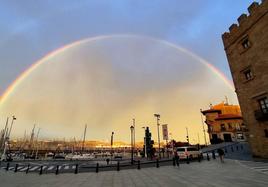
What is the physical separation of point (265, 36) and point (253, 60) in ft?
10.2

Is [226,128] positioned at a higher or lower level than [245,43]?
lower

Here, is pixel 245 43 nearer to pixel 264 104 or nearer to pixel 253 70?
pixel 253 70

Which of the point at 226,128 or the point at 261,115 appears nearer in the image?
the point at 261,115

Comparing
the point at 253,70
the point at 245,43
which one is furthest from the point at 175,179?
the point at 245,43

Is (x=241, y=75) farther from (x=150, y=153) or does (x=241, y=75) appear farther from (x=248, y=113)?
(x=150, y=153)

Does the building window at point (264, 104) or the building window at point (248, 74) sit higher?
the building window at point (248, 74)

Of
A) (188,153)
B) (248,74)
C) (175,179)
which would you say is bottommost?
(175,179)

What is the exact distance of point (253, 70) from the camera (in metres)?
24.1

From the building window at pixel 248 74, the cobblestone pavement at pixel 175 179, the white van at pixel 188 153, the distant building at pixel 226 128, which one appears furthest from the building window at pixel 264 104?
the distant building at pixel 226 128

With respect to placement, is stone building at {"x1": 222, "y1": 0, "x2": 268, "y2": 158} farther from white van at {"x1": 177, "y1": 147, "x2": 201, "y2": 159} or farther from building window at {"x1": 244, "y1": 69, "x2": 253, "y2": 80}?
white van at {"x1": 177, "y1": 147, "x2": 201, "y2": 159}

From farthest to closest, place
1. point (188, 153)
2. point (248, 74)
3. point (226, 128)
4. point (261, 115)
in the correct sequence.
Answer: point (226, 128), point (188, 153), point (248, 74), point (261, 115)

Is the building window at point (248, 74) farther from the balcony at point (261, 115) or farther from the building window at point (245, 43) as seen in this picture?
the balcony at point (261, 115)

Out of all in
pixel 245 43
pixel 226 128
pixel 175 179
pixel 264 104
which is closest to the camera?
pixel 175 179

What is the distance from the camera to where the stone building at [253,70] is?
22.5 metres
